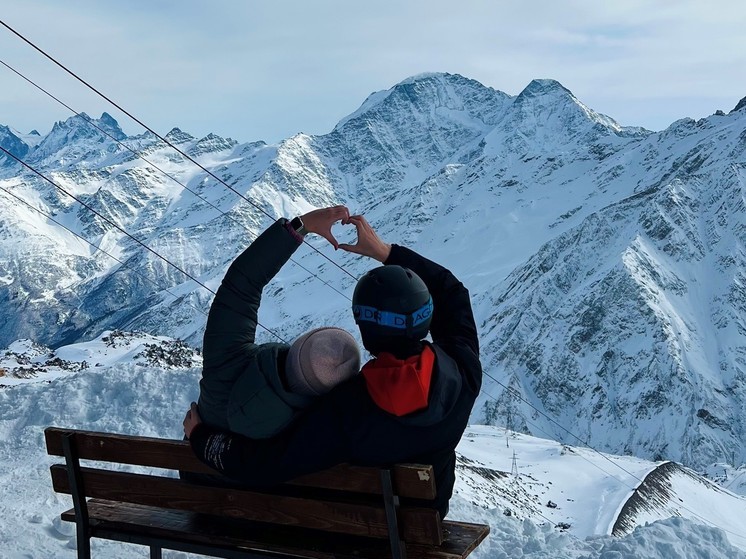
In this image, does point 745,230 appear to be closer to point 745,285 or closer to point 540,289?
point 745,285

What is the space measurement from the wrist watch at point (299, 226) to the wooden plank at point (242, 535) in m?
1.79

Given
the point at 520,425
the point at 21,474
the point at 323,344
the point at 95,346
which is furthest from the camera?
the point at 520,425

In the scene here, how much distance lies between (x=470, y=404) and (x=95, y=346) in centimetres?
4956

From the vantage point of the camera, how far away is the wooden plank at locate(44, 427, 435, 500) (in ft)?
13.1

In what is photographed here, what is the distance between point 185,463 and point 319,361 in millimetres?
1318

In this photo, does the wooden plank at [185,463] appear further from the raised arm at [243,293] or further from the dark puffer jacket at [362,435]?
the raised arm at [243,293]

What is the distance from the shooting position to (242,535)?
186 inches

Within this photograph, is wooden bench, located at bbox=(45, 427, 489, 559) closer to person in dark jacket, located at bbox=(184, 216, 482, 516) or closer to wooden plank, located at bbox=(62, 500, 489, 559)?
wooden plank, located at bbox=(62, 500, 489, 559)

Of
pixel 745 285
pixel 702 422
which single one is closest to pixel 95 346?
pixel 702 422

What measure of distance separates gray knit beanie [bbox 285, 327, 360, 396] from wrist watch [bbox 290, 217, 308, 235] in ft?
1.99

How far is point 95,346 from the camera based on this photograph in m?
50.0

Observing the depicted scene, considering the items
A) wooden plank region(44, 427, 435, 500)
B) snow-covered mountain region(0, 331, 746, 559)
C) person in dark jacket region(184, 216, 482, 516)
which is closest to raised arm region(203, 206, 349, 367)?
person in dark jacket region(184, 216, 482, 516)

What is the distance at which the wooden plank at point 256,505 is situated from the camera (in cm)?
414

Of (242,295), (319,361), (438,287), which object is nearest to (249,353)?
(242,295)
